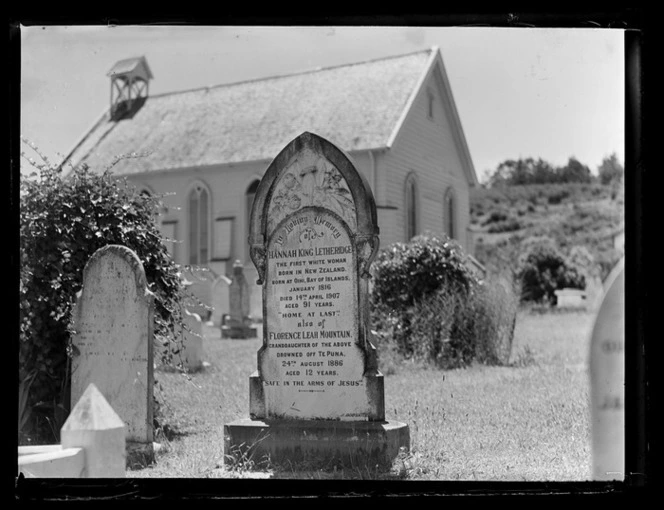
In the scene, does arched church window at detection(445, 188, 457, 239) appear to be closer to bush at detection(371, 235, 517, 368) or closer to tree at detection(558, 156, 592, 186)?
bush at detection(371, 235, 517, 368)

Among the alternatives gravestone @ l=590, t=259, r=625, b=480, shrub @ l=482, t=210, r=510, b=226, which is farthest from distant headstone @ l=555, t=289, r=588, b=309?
Result: shrub @ l=482, t=210, r=510, b=226

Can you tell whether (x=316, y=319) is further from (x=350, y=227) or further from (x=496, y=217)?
(x=496, y=217)

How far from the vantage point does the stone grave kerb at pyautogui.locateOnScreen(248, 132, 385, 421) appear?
24.8 ft

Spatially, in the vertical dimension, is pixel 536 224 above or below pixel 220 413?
above

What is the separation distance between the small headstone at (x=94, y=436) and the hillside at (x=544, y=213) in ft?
195

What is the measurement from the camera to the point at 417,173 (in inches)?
1184

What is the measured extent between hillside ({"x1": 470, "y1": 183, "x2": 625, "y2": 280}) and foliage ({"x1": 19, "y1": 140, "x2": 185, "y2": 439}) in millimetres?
55123

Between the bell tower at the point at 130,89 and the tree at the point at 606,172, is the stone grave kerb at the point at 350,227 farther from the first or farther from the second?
the tree at the point at 606,172

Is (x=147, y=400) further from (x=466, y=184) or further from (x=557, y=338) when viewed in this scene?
(x=466, y=184)

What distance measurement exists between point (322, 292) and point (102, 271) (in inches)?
92.9

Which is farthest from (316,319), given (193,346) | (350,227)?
(193,346)

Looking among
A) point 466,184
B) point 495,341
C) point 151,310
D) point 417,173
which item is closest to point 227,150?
point 417,173

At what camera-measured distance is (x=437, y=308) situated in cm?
1536

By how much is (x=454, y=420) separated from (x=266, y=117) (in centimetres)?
2397
